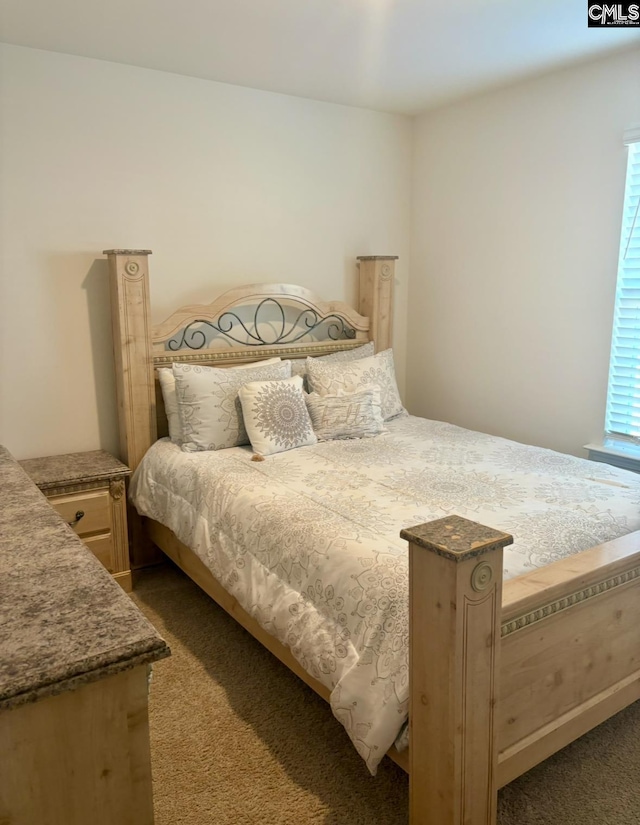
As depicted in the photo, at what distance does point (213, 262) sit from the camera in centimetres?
342

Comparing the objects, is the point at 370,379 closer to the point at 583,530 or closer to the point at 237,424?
the point at 237,424

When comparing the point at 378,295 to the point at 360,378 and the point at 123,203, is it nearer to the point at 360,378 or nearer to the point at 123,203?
the point at 360,378

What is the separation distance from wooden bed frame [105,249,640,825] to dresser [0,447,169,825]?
0.60 meters

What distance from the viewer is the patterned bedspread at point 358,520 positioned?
1708 mm

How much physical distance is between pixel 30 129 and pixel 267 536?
2092mm

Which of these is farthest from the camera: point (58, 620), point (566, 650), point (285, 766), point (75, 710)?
point (285, 766)

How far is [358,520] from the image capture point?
6.95ft

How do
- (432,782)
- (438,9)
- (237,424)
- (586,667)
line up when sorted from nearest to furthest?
1. (432,782)
2. (586,667)
3. (438,9)
4. (237,424)

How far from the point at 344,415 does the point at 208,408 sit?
0.68 meters

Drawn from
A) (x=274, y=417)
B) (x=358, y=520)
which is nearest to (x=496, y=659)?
(x=358, y=520)

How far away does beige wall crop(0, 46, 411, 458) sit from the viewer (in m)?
2.88

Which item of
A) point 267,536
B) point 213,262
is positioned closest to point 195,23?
point 213,262

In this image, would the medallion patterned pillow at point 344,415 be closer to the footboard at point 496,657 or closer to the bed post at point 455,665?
the footboard at point 496,657

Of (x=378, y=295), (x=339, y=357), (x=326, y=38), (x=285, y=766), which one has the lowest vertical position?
(x=285, y=766)
